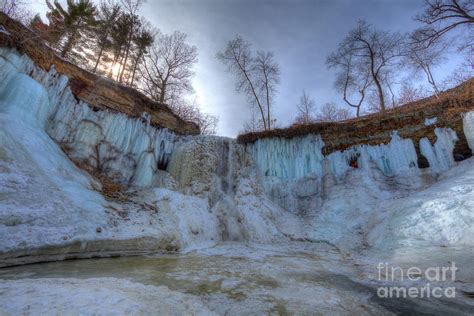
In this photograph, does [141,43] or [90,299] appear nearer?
[90,299]

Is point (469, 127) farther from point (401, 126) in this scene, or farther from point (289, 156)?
point (289, 156)

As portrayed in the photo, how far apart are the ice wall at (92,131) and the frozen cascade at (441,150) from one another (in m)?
13.5

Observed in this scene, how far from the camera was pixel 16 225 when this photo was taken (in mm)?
4094

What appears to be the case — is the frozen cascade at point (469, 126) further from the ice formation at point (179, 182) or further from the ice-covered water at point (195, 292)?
the ice-covered water at point (195, 292)

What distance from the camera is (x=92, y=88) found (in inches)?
417

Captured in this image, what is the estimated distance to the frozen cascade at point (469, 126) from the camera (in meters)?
9.21

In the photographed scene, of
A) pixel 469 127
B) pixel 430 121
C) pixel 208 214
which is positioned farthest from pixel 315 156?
pixel 208 214

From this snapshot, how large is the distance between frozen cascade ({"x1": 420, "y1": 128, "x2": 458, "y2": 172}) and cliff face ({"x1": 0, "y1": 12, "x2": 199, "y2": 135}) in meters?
12.9

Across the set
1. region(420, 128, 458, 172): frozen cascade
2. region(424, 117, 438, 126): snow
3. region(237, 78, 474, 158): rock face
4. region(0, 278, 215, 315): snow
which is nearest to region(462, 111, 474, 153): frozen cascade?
region(237, 78, 474, 158): rock face

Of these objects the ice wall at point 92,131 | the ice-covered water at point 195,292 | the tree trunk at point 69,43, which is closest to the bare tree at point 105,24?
the tree trunk at point 69,43

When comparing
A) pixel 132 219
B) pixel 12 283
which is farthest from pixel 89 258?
pixel 12 283

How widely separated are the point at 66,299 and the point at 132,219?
497cm

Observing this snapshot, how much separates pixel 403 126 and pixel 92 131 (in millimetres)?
15751

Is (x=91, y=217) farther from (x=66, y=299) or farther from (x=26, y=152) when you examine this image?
(x=66, y=299)
